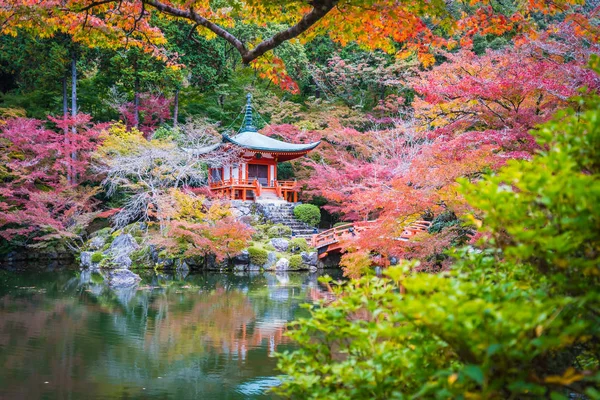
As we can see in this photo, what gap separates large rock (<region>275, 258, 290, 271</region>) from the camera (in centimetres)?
1510

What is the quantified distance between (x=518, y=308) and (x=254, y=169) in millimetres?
19461

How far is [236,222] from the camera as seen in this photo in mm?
14188

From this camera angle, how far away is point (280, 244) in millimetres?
15805

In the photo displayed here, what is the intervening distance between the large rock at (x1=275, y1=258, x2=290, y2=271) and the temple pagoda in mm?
4767

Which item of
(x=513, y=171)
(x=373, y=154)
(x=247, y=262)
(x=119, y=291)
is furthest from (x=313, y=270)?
(x=513, y=171)

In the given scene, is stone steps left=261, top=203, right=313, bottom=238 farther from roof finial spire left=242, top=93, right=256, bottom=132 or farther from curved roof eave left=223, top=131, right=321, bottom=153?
roof finial spire left=242, top=93, right=256, bottom=132

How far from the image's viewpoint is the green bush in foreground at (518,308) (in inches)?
51.5

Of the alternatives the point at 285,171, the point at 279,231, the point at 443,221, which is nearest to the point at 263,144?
→ the point at 285,171

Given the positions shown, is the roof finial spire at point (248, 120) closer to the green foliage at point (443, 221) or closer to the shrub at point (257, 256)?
the shrub at point (257, 256)

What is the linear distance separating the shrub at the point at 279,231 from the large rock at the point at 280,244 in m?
0.66

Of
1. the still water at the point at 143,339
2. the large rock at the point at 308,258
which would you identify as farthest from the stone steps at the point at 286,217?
the still water at the point at 143,339

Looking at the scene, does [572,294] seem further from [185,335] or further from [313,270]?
[313,270]

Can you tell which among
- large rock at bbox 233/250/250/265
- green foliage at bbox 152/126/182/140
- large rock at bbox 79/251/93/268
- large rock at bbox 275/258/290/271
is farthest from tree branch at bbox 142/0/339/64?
green foliage at bbox 152/126/182/140

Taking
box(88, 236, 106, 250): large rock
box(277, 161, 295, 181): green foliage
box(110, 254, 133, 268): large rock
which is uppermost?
box(277, 161, 295, 181): green foliage
